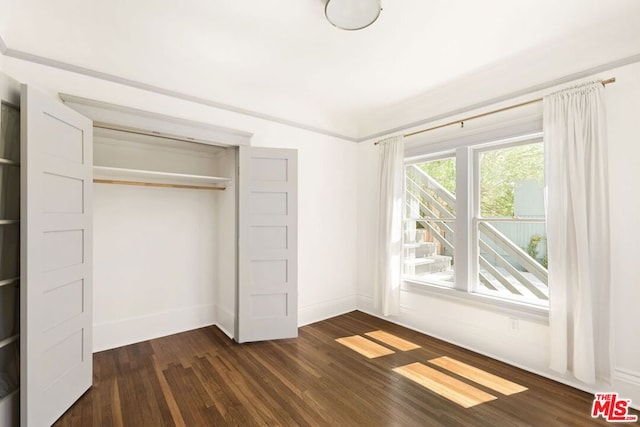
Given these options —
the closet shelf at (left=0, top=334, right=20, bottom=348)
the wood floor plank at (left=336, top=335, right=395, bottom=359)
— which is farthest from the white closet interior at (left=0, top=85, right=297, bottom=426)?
the wood floor plank at (left=336, top=335, right=395, bottom=359)

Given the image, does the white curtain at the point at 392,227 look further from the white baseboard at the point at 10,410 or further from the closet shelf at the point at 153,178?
the white baseboard at the point at 10,410

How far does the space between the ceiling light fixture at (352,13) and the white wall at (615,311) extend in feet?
5.65

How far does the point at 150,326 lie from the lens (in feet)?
10.7

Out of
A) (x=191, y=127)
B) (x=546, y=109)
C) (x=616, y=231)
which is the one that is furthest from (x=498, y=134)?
(x=191, y=127)

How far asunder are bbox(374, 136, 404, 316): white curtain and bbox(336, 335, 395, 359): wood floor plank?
614mm

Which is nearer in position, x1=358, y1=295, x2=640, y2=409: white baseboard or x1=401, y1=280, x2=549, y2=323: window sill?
x1=358, y1=295, x2=640, y2=409: white baseboard

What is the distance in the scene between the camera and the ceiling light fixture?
190cm

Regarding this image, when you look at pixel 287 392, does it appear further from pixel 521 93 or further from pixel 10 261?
pixel 521 93

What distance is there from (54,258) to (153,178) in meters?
1.51

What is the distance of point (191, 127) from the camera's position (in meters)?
2.94

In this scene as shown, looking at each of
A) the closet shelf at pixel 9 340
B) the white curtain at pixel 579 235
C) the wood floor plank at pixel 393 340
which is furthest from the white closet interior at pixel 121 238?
the white curtain at pixel 579 235

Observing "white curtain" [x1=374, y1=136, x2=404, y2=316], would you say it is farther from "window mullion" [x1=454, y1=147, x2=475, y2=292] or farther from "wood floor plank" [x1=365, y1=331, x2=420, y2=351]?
"window mullion" [x1=454, y1=147, x2=475, y2=292]

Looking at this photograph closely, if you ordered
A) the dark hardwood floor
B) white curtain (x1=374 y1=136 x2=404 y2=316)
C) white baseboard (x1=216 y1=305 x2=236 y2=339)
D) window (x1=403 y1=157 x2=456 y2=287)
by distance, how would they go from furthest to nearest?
white curtain (x1=374 y1=136 x2=404 y2=316) < window (x1=403 y1=157 x2=456 y2=287) < white baseboard (x1=216 y1=305 x2=236 y2=339) < the dark hardwood floor

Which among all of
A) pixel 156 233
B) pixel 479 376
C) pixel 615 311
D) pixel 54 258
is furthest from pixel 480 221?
pixel 54 258
